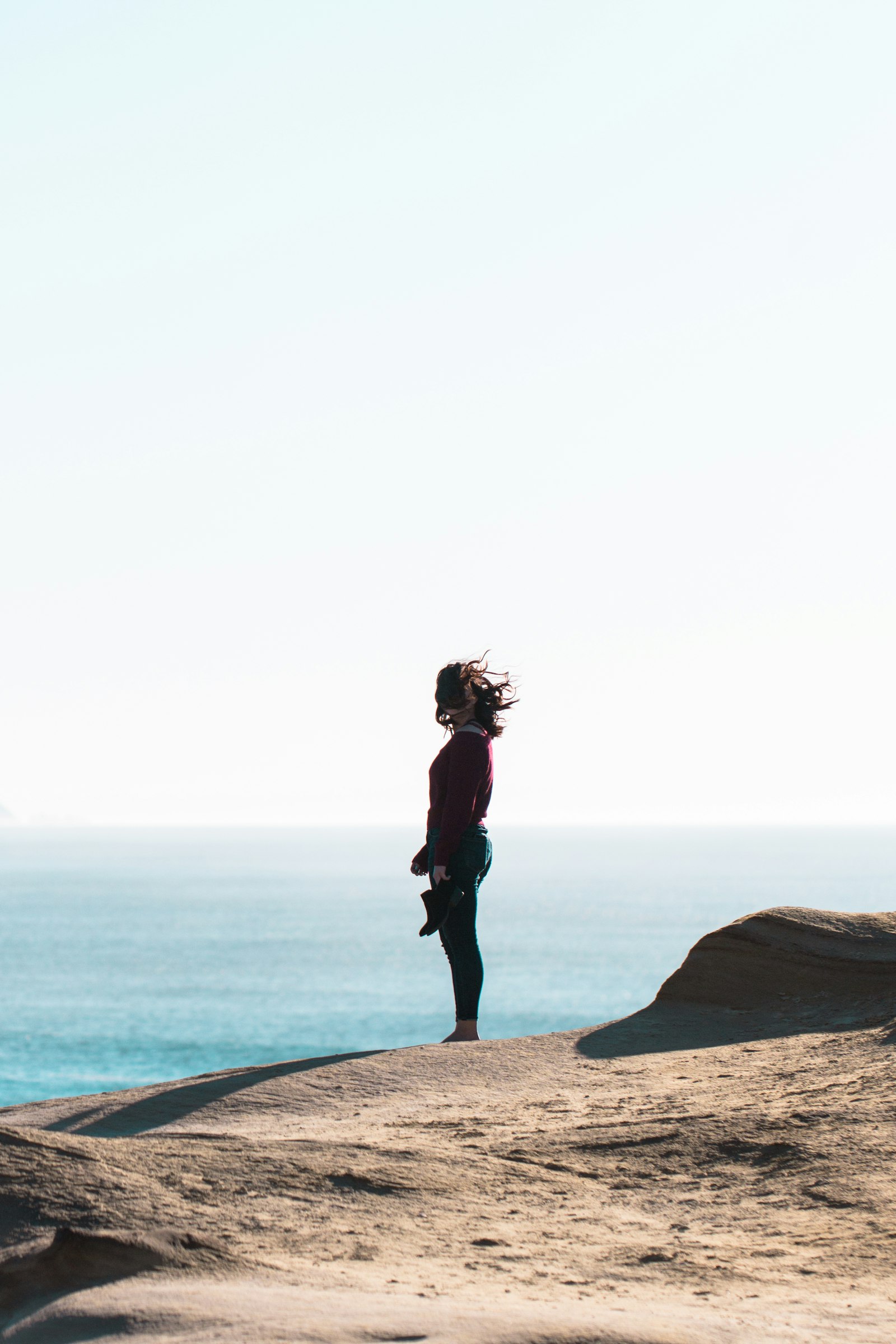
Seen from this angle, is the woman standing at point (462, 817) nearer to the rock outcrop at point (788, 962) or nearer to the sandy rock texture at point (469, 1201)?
the sandy rock texture at point (469, 1201)

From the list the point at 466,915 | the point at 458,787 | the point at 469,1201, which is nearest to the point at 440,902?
the point at 466,915

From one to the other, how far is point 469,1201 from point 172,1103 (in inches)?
87.7

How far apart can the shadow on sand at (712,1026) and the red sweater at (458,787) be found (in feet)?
5.15

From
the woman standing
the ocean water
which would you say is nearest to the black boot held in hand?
the woman standing

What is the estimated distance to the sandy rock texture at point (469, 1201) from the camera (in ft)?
10.2

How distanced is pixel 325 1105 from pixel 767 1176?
2.28m

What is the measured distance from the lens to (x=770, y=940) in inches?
329

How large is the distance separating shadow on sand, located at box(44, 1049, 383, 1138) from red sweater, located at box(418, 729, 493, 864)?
1.37 m

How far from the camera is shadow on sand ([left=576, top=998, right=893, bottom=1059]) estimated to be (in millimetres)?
7207

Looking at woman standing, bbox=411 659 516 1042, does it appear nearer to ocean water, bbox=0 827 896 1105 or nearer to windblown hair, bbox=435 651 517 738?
windblown hair, bbox=435 651 517 738

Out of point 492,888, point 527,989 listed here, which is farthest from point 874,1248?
point 492,888

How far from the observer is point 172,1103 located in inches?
233

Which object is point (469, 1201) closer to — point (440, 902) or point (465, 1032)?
point (440, 902)

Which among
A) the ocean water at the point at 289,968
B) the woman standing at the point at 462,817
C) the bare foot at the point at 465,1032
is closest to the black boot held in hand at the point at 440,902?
→ the woman standing at the point at 462,817
